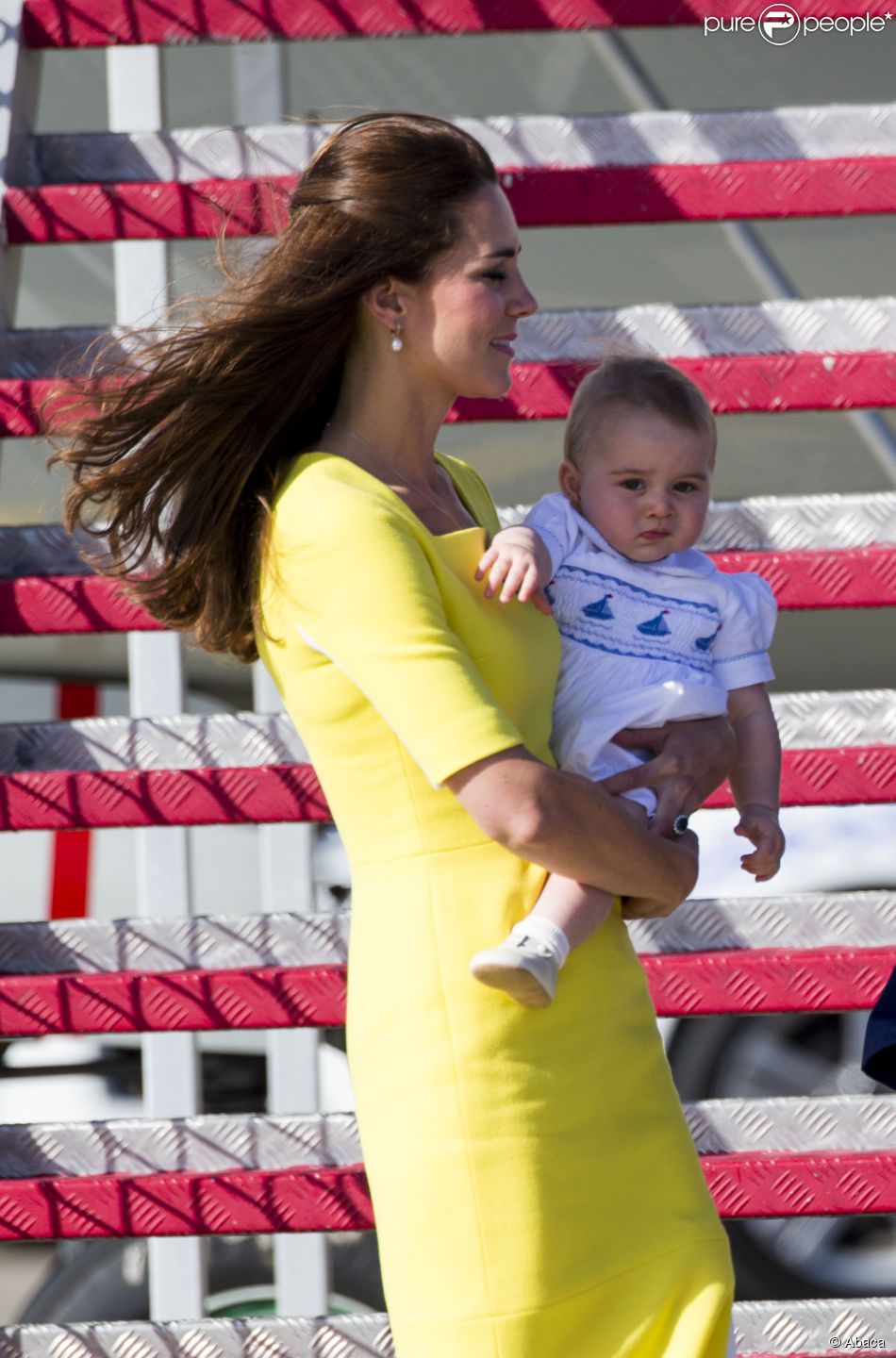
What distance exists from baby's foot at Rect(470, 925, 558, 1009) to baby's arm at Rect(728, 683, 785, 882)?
403mm

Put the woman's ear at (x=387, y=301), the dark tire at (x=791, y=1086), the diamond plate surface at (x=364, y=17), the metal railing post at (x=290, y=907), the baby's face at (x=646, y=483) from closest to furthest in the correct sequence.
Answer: the woman's ear at (x=387, y=301)
the baby's face at (x=646, y=483)
the diamond plate surface at (x=364, y=17)
the metal railing post at (x=290, y=907)
the dark tire at (x=791, y=1086)

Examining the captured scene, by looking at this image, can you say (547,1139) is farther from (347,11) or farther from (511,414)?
(347,11)

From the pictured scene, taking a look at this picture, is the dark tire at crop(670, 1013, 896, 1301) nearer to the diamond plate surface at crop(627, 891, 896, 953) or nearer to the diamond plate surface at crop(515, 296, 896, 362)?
the diamond plate surface at crop(627, 891, 896, 953)

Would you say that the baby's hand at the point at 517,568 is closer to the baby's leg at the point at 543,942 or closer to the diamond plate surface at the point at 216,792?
the baby's leg at the point at 543,942

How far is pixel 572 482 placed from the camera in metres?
1.85

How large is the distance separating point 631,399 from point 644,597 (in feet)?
0.63

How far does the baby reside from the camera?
1751 mm

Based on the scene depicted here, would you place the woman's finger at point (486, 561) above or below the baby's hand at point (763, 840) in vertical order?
above

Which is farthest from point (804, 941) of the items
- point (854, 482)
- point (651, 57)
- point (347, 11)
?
point (651, 57)

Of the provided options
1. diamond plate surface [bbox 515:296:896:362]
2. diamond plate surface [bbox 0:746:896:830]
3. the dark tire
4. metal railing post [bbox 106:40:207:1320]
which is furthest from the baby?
the dark tire

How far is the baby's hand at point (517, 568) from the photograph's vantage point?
1548 mm

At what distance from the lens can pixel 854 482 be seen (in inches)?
184

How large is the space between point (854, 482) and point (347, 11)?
246 cm

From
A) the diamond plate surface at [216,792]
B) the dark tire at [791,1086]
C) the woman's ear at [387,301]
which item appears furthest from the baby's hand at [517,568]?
the dark tire at [791,1086]
